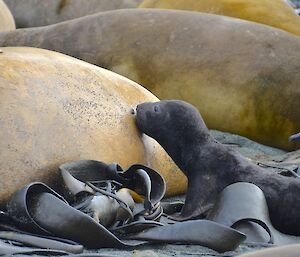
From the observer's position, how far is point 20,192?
3082mm

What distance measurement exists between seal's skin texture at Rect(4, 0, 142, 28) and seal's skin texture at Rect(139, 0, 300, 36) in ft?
9.91

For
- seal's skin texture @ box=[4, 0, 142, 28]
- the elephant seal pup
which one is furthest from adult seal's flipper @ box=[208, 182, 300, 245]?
seal's skin texture @ box=[4, 0, 142, 28]

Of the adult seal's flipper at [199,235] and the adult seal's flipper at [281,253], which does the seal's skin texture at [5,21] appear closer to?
the adult seal's flipper at [199,235]

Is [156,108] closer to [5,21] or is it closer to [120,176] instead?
[120,176]

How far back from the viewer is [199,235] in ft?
10.0

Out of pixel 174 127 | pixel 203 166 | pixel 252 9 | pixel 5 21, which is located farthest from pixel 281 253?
pixel 5 21

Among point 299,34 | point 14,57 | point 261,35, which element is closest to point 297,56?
point 261,35

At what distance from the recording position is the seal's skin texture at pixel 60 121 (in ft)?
11.0

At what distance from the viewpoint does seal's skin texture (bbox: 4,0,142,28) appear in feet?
32.6

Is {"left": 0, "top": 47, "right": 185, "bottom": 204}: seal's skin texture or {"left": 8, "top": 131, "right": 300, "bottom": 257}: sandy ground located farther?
{"left": 0, "top": 47, "right": 185, "bottom": 204}: seal's skin texture

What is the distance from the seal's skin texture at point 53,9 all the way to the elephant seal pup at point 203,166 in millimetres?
6094

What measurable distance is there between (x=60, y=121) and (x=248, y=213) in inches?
28.9

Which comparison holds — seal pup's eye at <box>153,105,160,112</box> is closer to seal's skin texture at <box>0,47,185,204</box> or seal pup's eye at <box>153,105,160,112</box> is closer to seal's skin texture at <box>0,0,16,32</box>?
seal's skin texture at <box>0,47,185,204</box>

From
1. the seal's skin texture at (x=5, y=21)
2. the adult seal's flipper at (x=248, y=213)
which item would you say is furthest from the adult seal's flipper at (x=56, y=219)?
the seal's skin texture at (x=5, y=21)
